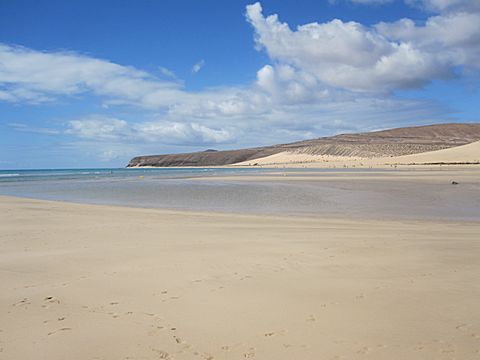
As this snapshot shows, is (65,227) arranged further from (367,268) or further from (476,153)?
(476,153)

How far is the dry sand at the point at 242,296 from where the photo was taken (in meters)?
3.76

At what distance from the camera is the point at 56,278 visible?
5949 millimetres

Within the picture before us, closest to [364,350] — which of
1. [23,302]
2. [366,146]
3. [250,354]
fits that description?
[250,354]

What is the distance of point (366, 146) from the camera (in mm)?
118625

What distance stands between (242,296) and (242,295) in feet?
0.12

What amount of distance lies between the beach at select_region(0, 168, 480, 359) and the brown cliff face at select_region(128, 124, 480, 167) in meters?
106

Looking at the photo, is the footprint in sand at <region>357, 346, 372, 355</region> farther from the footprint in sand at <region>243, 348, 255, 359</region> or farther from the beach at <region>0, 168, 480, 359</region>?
the footprint in sand at <region>243, 348, 255, 359</region>

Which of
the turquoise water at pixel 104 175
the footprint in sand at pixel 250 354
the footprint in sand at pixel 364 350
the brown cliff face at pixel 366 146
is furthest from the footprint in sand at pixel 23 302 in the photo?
the brown cliff face at pixel 366 146

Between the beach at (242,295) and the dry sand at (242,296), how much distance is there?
0.06 ft

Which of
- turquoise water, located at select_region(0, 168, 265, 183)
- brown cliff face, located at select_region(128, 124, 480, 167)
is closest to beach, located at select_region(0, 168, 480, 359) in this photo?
turquoise water, located at select_region(0, 168, 265, 183)

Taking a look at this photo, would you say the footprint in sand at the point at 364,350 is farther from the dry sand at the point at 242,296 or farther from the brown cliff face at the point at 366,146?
the brown cliff face at the point at 366,146

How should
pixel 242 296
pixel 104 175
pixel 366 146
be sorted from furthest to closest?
pixel 366 146 < pixel 104 175 < pixel 242 296

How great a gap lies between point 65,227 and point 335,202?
1085 centimetres

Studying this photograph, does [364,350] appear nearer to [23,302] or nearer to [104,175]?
[23,302]
